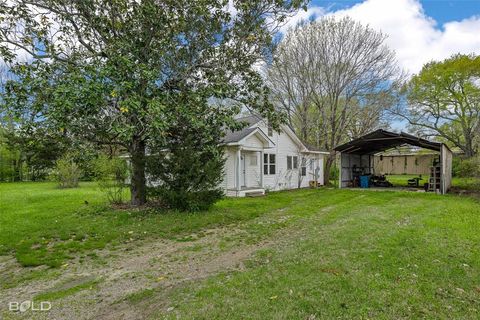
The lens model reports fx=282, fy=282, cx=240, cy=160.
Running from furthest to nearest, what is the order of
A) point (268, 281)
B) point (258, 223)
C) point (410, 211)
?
point (410, 211) < point (258, 223) < point (268, 281)

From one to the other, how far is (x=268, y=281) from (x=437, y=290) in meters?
2.06

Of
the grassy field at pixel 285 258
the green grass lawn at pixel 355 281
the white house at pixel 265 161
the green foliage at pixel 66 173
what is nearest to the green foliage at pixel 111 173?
the grassy field at pixel 285 258

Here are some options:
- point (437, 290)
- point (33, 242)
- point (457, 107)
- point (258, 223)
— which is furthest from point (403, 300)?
point (457, 107)

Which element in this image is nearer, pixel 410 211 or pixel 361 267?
pixel 361 267

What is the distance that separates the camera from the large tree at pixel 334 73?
17.7m

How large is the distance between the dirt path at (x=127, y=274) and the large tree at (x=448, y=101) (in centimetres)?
2269

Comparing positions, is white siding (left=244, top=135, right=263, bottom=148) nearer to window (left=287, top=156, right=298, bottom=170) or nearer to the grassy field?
window (left=287, top=156, right=298, bottom=170)

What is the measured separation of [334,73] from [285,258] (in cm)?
1629

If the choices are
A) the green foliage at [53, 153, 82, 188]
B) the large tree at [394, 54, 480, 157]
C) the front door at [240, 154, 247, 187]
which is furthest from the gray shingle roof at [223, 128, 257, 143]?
the large tree at [394, 54, 480, 157]

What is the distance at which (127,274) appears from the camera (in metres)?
4.34

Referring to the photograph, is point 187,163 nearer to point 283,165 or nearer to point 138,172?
point 138,172

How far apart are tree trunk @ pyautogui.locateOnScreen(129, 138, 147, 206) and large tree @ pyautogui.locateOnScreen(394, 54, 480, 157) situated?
2130cm

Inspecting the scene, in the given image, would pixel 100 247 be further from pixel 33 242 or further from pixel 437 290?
pixel 437 290

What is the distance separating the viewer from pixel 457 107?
24.6 m
